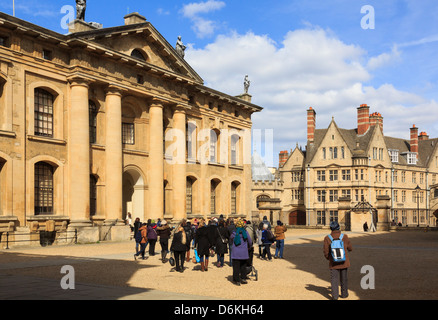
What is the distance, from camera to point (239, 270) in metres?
13.8

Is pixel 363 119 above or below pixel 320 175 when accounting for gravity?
above

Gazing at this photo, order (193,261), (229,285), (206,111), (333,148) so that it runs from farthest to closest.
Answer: (333,148), (206,111), (193,261), (229,285)

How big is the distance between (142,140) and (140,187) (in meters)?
3.32

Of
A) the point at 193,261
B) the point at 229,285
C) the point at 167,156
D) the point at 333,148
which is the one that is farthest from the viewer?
the point at 333,148

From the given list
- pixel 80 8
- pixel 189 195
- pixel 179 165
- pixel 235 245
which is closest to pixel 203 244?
pixel 235 245

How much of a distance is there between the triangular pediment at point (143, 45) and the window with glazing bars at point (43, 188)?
24.9ft

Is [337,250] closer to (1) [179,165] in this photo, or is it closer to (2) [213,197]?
(1) [179,165]

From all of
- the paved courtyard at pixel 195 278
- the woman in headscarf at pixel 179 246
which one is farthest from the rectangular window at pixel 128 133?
the woman in headscarf at pixel 179 246

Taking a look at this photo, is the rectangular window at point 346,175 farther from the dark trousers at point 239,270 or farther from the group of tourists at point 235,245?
the dark trousers at point 239,270

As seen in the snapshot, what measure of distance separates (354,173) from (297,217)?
1142cm
